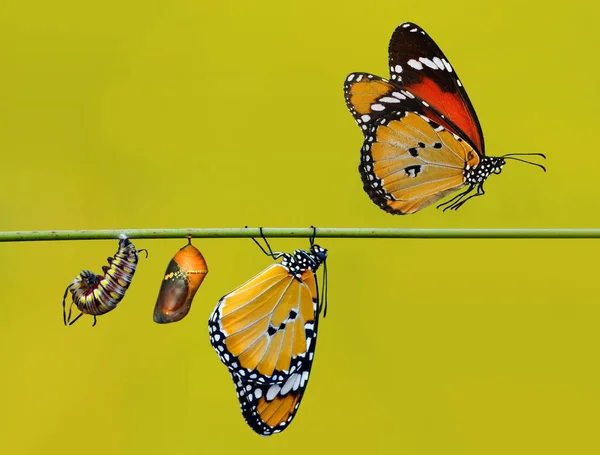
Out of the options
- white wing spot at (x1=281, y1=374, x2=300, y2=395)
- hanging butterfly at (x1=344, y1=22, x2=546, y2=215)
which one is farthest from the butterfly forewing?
white wing spot at (x1=281, y1=374, x2=300, y2=395)

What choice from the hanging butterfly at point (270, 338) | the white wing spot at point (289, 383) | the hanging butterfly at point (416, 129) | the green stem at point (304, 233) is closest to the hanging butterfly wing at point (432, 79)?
the hanging butterfly at point (416, 129)

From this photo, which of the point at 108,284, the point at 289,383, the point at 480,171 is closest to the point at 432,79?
the point at 480,171

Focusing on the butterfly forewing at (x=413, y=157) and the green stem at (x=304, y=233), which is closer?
the green stem at (x=304, y=233)

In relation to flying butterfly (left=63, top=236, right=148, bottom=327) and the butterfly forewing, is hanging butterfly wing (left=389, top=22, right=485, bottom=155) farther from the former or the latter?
flying butterfly (left=63, top=236, right=148, bottom=327)

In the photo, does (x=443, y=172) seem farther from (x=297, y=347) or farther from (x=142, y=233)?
(x=142, y=233)

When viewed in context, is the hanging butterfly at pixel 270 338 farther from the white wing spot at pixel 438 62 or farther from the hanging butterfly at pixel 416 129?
the white wing spot at pixel 438 62

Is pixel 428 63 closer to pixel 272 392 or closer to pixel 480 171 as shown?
pixel 480 171

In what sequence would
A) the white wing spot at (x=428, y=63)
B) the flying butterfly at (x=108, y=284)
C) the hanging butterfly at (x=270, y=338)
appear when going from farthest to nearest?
the white wing spot at (x=428, y=63) < the hanging butterfly at (x=270, y=338) < the flying butterfly at (x=108, y=284)
